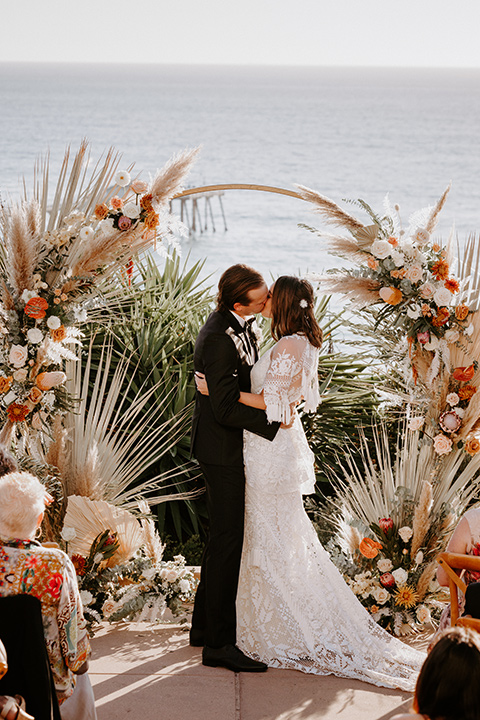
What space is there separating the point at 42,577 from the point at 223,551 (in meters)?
1.15

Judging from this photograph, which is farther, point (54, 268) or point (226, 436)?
point (54, 268)

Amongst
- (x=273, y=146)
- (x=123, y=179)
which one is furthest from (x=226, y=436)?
(x=273, y=146)

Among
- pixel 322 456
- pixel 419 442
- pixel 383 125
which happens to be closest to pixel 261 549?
pixel 419 442

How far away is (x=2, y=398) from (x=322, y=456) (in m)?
2.52

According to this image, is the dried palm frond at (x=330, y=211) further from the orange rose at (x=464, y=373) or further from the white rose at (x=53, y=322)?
the white rose at (x=53, y=322)

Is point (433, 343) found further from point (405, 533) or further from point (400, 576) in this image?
point (400, 576)

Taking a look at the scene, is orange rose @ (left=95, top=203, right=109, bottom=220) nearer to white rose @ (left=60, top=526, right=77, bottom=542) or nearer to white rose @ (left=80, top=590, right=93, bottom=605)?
white rose @ (left=60, top=526, right=77, bottom=542)

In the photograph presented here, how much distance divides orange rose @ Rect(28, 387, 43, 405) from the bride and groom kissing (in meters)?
0.76

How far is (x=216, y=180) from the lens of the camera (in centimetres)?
5166

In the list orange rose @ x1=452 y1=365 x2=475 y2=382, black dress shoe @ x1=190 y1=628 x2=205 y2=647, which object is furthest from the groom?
orange rose @ x1=452 y1=365 x2=475 y2=382

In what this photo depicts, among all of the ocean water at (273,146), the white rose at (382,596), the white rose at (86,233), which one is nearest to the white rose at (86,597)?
the white rose at (382,596)

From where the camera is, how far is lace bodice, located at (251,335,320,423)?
355 cm

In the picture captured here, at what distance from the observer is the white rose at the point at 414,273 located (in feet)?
13.6

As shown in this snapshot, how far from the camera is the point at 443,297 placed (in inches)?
162
